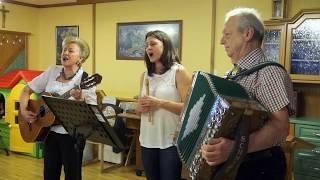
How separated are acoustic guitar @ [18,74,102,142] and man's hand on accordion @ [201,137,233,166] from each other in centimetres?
130

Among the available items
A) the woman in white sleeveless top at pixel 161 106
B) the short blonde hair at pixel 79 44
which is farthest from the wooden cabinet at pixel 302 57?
the short blonde hair at pixel 79 44

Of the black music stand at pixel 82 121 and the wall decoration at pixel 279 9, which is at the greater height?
the wall decoration at pixel 279 9

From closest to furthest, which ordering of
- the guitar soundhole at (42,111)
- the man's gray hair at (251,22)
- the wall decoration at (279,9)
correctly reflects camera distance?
the man's gray hair at (251,22)
the guitar soundhole at (42,111)
the wall decoration at (279,9)

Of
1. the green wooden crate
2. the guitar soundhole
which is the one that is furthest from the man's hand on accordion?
the green wooden crate

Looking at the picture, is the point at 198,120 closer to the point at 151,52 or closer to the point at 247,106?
the point at 247,106

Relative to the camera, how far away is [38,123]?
252 cm

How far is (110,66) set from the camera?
193 inches

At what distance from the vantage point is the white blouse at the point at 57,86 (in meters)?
2.33

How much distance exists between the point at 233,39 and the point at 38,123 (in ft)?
5.57

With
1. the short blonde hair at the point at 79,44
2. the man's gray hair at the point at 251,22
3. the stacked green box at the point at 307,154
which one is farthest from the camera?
the stacked green box at the point at 307,154

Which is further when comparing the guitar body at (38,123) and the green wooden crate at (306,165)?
the green wooden crate at (306,165)

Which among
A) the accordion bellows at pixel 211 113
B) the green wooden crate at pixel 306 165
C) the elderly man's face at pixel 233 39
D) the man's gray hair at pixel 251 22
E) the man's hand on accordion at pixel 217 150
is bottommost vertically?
the green wooden crate at pixel 306 165

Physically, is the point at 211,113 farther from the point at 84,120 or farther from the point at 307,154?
→ the point at 307,154

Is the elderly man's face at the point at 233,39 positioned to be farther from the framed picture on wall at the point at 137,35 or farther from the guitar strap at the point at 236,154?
the framed picture on wall at the point at 137,35
